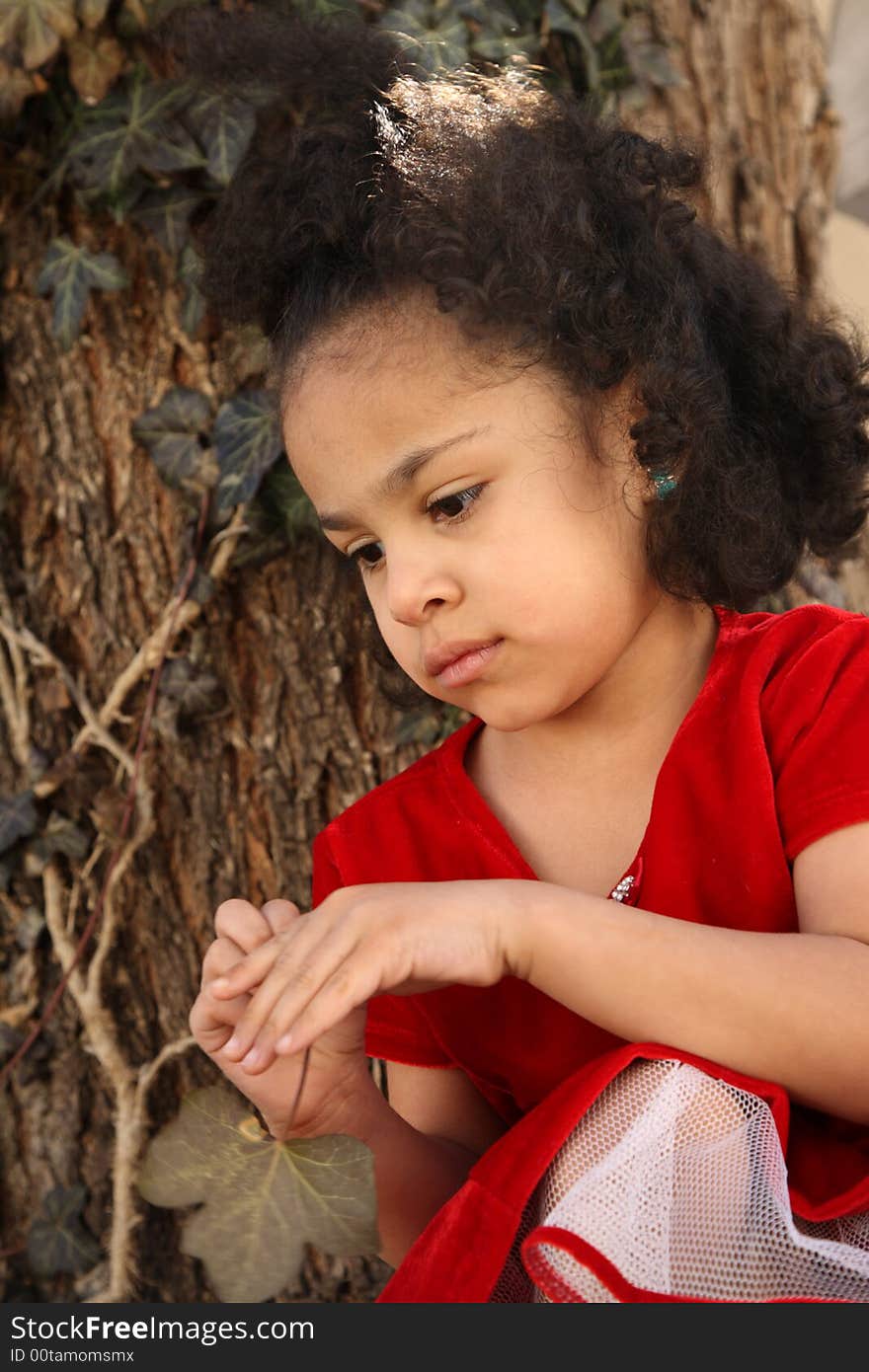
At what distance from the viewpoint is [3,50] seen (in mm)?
1847

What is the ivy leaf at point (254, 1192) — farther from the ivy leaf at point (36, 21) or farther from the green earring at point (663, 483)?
the ivy leaf at point (36, 21)

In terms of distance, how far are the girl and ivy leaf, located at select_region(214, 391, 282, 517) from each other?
0.23 metres

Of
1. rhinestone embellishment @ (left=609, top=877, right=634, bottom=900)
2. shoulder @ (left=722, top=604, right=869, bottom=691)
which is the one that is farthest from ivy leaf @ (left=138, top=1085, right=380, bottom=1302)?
shoulder @ (left=722, top=604, right=869, bottom=691)

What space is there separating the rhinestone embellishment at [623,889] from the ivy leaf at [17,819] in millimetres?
975

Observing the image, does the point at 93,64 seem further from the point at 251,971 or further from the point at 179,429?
the point at 251,971

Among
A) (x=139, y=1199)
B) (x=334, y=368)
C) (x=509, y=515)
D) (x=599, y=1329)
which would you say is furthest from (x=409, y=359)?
(x=139, y=1199)

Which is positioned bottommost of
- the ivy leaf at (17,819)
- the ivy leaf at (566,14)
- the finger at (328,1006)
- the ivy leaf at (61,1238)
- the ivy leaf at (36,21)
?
the ivy leaf at (61,1238)

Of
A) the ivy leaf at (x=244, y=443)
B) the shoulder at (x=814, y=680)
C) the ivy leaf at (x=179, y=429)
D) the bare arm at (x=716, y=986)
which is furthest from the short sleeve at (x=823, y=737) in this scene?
the ivy leaf at (x=179, y=429)

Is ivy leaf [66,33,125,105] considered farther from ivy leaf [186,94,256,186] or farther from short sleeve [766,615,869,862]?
short sleeve [766,615,869,862]

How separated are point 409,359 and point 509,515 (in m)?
0.19

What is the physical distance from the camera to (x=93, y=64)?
73.6 inches

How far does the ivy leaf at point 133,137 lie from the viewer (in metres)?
1.85

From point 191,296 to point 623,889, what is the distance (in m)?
1.04

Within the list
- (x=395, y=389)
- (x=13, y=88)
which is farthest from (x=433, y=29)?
(x=395, y=389)
